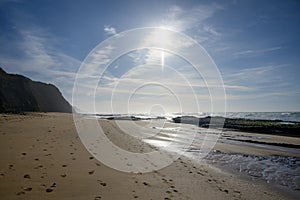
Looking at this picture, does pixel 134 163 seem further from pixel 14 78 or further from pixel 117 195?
pixel 14 78

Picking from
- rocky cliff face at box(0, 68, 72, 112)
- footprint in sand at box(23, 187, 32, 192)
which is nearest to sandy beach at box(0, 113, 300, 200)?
footprint in sand at box(23, 187, 32, 192)

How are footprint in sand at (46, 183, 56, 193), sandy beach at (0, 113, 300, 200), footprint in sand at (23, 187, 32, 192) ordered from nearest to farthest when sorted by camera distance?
footprint in sand at (23, 187, 32, 192), footprint in sand at (46, 183, 56, 193), sandy beach at (0, 113, 300, 200)

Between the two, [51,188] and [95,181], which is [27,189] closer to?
[51,188]

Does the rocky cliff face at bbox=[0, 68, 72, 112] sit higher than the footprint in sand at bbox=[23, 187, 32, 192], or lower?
higher

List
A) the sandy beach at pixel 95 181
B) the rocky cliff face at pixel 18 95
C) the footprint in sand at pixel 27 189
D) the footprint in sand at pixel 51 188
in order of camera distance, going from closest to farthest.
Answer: the footprint in sand at pixel 27 189
the footprint in sand at pixel 51 188
the sandy beach at pixel 95 181
the rocky cliff face at pixel 18 95

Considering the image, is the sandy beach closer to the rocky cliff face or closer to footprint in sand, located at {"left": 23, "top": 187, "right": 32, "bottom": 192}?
footprint in sand, located at {"left": 23, "top": 187, "right": 32, "bottom": 192}

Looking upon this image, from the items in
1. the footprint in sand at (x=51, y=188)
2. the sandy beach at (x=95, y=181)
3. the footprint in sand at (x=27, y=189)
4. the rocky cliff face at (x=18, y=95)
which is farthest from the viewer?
the rocky cliff face at (x=18, y=95)

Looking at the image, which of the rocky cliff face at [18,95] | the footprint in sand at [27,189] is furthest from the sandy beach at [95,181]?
the rocky cliff face at [18,95]

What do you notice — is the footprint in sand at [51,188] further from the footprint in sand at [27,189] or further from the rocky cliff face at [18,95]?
the rocky cliff face at [18,95]

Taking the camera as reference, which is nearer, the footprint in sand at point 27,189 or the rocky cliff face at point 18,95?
the footprint in sand at point 27,189

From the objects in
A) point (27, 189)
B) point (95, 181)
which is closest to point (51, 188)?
point (27, 189)

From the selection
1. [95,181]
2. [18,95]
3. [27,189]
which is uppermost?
[18,95]

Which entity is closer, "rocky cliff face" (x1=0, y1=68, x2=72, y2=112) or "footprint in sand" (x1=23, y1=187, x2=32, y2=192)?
"footprint in sand" (x1=23, y1=187, x2=32, y2=192)

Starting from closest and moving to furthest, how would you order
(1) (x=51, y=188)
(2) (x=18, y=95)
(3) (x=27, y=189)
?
1. (3) (x=27, y=189)
2. (1) (x=51, y=188)
3. (2) (x=18, y=95)
